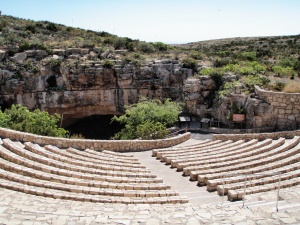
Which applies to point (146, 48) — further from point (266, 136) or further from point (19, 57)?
point (266, 136)

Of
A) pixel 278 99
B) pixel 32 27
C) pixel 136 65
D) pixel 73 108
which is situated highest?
pixel 32 27

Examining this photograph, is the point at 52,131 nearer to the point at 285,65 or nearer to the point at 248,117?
the point at 248,117

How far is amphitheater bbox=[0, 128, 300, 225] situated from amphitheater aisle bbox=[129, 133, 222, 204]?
0.13 feet

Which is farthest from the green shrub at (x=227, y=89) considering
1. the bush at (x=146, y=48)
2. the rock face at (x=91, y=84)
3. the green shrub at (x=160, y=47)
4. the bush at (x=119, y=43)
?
the bush at (x=119, y=43)

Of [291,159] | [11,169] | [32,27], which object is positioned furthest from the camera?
[32,27]

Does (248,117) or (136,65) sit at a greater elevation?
(136,65)

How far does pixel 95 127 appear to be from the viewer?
36.5 metres

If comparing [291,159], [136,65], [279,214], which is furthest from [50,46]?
[279,214]

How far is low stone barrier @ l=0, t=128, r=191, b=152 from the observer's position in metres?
15.8

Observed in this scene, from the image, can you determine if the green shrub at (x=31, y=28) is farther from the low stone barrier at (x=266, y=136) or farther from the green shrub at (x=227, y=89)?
the low stone barrier at (x=266, y=136)

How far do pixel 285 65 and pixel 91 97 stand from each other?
21.3 meters

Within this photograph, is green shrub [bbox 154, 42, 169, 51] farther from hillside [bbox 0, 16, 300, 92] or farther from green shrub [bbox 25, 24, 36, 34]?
green shrub [bbox 25, 24, 36, 34]

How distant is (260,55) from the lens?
46.6 metres

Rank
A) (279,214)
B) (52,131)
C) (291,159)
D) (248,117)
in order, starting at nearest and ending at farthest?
(279,214) < (291,159) < (52,131) < (248,117)
